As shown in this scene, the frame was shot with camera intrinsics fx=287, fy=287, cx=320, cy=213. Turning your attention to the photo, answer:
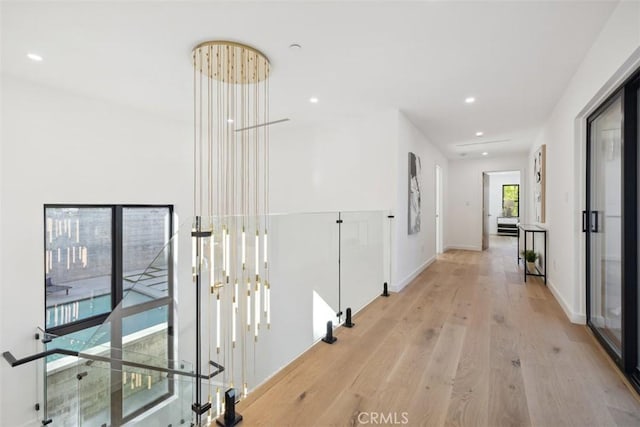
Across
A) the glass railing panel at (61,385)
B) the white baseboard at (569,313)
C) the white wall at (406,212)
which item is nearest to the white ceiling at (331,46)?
the white wall at (406,212)

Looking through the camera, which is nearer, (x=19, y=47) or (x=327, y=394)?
(x=327, y=394)

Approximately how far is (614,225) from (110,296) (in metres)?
5.59

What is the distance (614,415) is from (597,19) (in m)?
2.65

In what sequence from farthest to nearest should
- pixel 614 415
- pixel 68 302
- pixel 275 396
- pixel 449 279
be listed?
pixel 449 279
pixel 68 302
pixel 275 396
pixel 614 415

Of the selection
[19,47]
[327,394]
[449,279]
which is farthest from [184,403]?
[449,279]

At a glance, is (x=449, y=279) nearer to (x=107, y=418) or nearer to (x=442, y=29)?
(x=442, y=29)

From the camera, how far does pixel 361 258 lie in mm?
3805

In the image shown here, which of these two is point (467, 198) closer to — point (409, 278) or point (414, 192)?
point (414, 192)

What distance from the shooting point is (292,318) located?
366cm

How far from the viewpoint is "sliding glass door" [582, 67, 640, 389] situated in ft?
6.66

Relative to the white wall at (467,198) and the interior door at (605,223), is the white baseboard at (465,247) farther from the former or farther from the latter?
the interior door at (605,223)

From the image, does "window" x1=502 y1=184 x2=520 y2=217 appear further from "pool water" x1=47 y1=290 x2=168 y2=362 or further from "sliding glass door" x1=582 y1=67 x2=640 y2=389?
"pool water" x1=47 y1=290 x2=168 y2=362

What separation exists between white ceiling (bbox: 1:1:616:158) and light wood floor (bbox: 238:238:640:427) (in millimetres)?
2571

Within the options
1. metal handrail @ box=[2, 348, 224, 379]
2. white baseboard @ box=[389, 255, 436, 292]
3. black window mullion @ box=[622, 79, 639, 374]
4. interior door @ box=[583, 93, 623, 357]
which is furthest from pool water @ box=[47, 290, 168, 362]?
interior door @ box=[583, 93, 623, 357]
